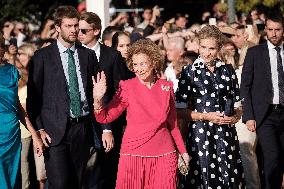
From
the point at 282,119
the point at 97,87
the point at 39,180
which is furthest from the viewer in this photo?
the point at 39,180

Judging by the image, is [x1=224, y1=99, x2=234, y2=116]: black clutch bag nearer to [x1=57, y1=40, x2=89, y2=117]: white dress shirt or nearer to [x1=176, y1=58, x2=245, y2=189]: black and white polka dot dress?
[x1=176, y1=58, x2=245, y2=189]: black and white polka dot dress

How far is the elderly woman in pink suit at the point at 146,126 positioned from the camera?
8680 mm

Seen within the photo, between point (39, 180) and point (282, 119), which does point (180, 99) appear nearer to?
point (282, 119)

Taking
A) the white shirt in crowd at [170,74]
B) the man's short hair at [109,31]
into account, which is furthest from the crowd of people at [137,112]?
the white shirt in crowd at [170,74]

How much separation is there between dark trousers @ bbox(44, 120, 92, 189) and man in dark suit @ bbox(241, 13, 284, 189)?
228 cm

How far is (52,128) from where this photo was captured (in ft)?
30.1

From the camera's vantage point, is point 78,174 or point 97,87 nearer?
point 97,87

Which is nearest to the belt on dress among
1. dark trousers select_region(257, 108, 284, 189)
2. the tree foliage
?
dark trousers select_region(257, 108, 284, 189)

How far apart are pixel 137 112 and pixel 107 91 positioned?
147 cm

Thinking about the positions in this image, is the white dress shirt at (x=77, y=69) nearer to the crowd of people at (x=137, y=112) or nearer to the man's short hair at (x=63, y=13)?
the crowd of people at (x=137, y=112)

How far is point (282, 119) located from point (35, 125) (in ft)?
10.3

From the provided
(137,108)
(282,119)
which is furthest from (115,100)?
(282,119)

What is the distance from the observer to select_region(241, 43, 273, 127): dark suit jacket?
10609mm

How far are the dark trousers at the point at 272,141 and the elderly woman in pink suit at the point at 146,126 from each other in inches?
79.1
